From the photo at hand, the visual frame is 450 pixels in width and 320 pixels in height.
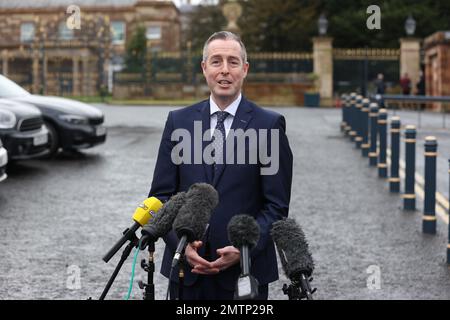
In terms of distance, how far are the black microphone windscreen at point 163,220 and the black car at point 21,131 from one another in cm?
955

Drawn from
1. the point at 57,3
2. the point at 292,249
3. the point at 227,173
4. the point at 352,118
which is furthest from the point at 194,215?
the point at 57,3

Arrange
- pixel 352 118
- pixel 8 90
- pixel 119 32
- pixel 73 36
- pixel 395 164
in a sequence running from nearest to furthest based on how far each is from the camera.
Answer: pixel 395 164
pixel 8 90
pixel 352 118
pixel 73 36
pixel 119 32

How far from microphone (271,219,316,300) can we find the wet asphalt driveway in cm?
309

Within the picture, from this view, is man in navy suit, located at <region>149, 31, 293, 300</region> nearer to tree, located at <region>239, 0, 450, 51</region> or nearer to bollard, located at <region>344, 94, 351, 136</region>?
bollard, located at <region>344, 94, 351, 136</region>

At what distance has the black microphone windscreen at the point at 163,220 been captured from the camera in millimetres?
2828

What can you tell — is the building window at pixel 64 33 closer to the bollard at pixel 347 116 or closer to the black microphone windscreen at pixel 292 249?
the bollard at pixel 347 116

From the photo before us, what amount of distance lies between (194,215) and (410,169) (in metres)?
7.33

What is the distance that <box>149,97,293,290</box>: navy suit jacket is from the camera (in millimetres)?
3236

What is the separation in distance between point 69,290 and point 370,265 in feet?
8.34

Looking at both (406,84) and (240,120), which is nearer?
(240,120)

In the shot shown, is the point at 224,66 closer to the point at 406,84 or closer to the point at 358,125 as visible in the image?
the point at 358,125

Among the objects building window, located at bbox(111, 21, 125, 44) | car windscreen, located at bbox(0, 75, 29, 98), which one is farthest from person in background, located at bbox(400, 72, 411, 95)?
building window, located at bbox(111, 21, 125, 44)

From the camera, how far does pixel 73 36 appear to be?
61.0m
